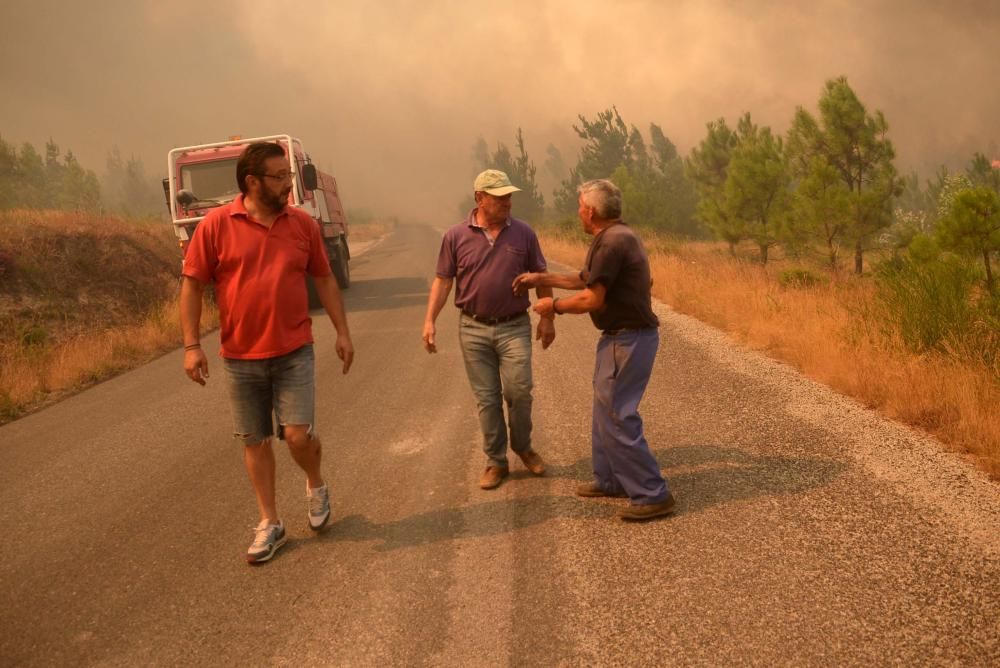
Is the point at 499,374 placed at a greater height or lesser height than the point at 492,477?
greater

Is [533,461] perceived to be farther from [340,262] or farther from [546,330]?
[340,262]

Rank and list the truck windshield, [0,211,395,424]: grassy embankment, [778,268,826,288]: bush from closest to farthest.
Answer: [0,211,395,424]: grassy embankment → [778,268,826,288]: bush → the truck windshield

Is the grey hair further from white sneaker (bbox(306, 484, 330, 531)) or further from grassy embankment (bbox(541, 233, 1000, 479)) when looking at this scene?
grassy embankment (bbox(541, 233, 1000, 479))

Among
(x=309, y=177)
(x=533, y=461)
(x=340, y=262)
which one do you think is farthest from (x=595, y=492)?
(x=340, y=262)

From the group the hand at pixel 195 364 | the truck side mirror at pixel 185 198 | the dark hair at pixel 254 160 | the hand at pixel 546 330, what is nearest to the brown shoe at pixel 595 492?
the hand at pixel 546 330

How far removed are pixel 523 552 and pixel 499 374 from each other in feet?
4.19

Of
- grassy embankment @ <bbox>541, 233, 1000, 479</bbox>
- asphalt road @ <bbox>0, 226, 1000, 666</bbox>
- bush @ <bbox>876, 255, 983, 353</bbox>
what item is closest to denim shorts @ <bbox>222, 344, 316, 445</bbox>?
asphalt road @ <bbox>0, 226, 1000, 666</bbox>

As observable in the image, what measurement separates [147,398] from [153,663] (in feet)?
17.8

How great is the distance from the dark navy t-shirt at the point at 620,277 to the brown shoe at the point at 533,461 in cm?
110

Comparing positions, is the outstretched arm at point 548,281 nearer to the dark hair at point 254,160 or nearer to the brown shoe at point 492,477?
the brown shoe at point 492,477

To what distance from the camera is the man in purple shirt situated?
4.18 metres

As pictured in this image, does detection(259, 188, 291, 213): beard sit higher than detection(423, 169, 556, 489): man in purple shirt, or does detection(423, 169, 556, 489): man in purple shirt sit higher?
detection(259, 188, 291, 213): beard

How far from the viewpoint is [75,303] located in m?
12.9

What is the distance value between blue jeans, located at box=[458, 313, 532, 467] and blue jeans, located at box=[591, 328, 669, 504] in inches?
22.1
